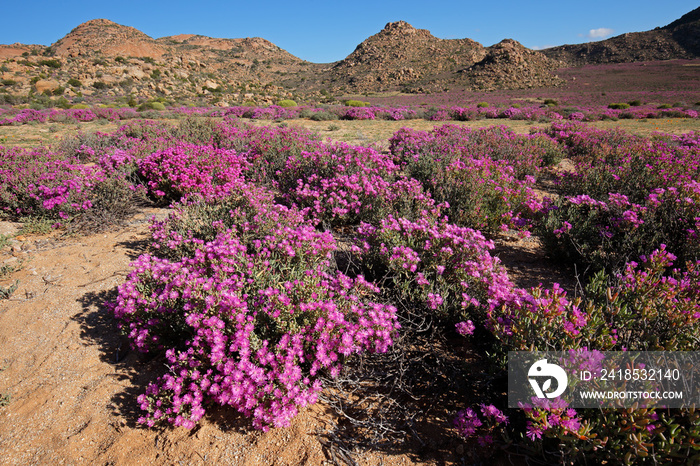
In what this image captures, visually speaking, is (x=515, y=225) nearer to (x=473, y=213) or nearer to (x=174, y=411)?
(x=473, y=213)

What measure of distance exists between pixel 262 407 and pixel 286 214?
2822mm

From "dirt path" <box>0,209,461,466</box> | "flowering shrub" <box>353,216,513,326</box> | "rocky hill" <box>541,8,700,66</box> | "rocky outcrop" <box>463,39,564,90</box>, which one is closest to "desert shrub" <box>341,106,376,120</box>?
"flowering shrub" <box>353,216,513,326</box>

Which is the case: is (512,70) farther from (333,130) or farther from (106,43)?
(106,43)

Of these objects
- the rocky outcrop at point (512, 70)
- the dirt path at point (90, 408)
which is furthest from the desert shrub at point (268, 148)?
the rocky outcrop at point (512, 70)

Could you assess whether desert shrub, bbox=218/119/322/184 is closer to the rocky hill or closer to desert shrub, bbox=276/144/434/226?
desert shrub, bbox=276/144/434/226

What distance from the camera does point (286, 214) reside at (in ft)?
15.7

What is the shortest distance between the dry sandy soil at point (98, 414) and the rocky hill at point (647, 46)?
279 ft

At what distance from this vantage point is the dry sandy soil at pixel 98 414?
7.59 feet

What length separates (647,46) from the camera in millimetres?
63906

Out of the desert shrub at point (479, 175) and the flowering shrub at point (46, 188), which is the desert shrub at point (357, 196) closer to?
the desert shrub at point (479, 175)

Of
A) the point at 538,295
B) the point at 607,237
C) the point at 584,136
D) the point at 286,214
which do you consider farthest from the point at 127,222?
the point at 584,136

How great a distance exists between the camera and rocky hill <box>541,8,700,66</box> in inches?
2347

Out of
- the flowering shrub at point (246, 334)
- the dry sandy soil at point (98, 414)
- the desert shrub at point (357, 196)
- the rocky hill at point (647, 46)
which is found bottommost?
the dry sandy soil at point (98, 414)

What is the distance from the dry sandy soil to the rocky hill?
85.2 m
